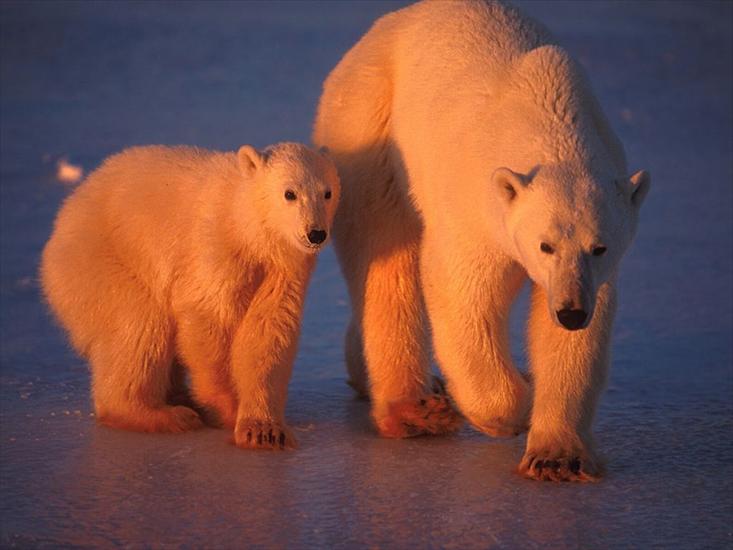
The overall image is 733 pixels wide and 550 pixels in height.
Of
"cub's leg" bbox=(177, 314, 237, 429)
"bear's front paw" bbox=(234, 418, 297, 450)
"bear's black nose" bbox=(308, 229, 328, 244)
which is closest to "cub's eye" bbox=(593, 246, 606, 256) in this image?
"bear's black nose" bbox=(308, 229, 328, 244)

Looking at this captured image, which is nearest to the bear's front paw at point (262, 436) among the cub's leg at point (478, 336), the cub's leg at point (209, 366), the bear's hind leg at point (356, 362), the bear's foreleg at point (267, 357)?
the bear's foreleg at point (267, 357)

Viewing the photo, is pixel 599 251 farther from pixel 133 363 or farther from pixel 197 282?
pixel 133 363

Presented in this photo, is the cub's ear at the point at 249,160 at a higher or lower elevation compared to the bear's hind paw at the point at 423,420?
higher

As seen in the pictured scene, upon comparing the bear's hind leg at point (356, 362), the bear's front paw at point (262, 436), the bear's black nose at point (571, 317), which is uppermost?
the bear's black nose at point (571, 317)

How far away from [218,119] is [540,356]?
6.53m

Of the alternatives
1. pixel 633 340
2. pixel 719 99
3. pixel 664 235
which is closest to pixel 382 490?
pixel 633 340

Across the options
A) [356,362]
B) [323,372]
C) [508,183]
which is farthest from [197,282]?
[508,183]

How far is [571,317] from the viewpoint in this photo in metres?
3.71

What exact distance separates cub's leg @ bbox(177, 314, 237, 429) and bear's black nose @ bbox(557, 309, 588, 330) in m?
1.53

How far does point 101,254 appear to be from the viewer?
5012 millimetres

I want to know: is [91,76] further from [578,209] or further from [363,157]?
[578,209]

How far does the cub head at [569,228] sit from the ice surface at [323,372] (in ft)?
2.08

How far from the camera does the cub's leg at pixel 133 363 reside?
190 inches

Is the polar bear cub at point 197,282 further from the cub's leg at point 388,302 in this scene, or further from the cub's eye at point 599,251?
the cub's eye at point 599,251
